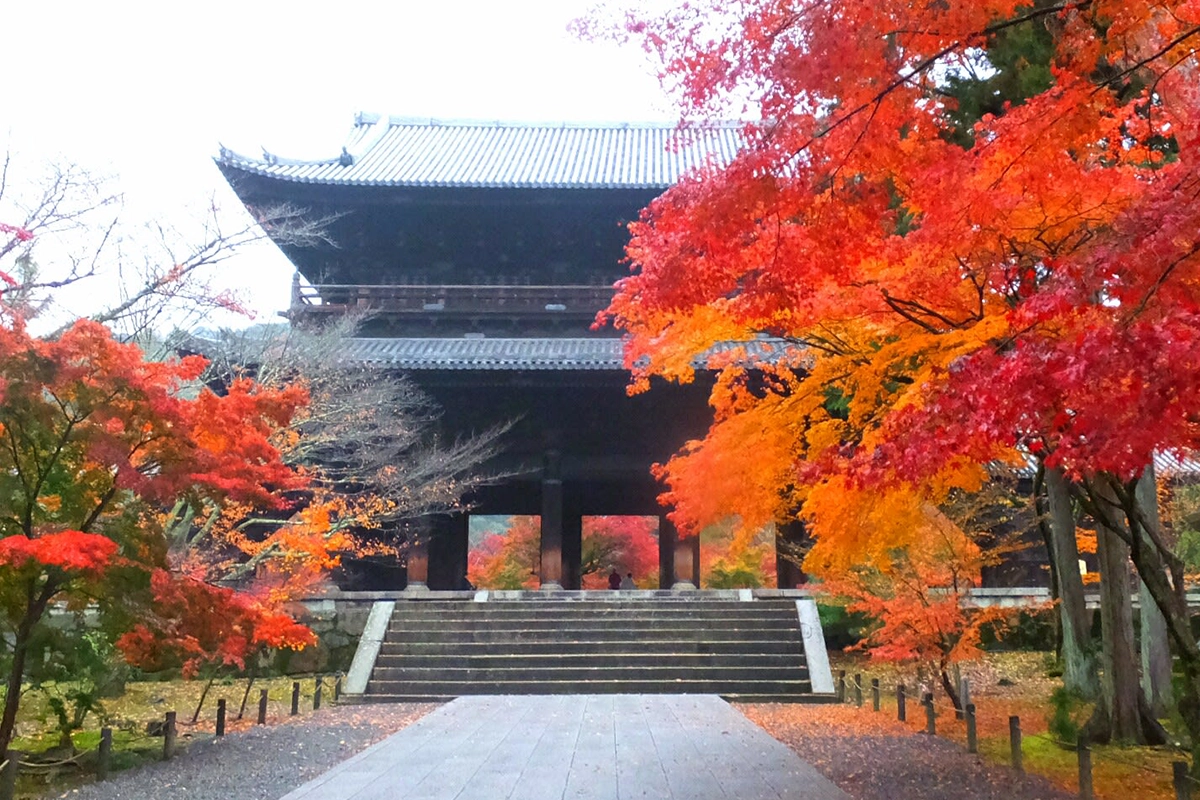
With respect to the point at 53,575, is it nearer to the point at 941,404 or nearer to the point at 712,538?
the point at 941,404

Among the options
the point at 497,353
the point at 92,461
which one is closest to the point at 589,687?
the point at 497,353

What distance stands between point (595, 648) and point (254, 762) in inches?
234

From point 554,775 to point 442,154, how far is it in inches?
685

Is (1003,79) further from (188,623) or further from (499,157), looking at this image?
(499,157)

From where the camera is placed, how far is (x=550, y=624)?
12.8m

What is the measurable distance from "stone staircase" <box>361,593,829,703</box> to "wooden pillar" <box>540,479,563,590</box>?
1.56 metres

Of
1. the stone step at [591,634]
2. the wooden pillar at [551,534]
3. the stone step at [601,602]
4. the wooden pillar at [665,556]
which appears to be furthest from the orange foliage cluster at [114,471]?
the wooden pillar at [665,556]

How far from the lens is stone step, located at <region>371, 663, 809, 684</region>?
11305 mm

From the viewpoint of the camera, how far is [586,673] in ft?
37.7

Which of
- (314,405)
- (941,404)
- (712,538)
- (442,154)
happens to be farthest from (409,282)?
(941,404)

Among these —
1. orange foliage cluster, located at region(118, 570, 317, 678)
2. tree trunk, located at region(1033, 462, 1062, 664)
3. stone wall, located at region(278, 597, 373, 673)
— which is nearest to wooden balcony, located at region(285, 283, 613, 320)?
stone wall, located at region(278, 597, 373, 673)

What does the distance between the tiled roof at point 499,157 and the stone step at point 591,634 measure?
8314 millimetres

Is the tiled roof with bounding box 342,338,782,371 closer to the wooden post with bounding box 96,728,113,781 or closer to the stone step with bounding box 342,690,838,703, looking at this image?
the stone step with bounding box 342,690,838,703

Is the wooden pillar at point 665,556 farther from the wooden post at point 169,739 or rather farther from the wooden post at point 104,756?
the wooden post at point 104,756
